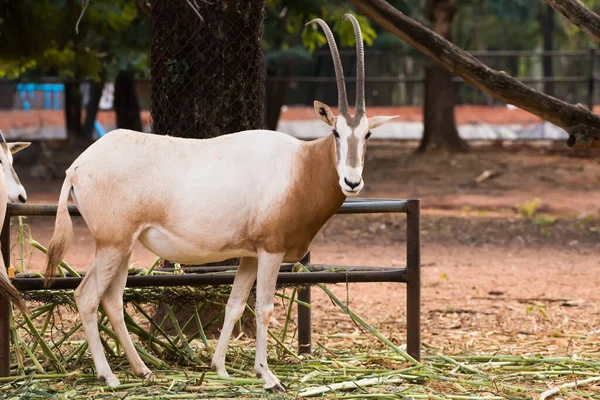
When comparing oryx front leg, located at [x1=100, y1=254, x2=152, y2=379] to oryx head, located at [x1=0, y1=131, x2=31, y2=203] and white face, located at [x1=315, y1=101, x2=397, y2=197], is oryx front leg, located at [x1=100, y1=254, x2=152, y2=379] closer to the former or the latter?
white face, located at [x1=315, y1=101, x2=397, y2=197]

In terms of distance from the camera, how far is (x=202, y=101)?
6.70 meters

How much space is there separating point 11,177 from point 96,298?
6.45ft

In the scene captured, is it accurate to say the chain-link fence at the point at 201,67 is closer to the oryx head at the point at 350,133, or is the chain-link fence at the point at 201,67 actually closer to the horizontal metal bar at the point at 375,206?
the horizontal metal bar at the point at 375,206

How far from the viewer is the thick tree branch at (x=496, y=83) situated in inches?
227

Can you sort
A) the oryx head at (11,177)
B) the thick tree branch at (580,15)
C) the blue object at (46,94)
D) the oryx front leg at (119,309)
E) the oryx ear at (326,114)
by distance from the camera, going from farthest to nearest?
1. the blue object at (46,94)
2. the oryx head at (11,177)
3. the thick tree branch at (580,15)
4. the oryx front leg at (119,309)
5. the oryx ear at (326,114)

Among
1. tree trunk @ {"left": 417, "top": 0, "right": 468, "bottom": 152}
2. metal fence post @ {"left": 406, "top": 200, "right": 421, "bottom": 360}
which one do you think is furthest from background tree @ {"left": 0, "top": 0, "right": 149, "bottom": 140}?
metal fence post @ {"left": 406, "top": 200, "right": 421, "bottom": 360}

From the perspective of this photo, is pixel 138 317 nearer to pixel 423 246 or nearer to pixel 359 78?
pixel 359 78

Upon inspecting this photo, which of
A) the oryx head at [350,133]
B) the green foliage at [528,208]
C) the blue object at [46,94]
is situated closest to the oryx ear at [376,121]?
the oryx head at [350,133]

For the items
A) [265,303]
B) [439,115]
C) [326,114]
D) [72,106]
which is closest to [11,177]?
[265,303]

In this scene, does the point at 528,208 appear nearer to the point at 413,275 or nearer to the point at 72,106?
the point at 413,275

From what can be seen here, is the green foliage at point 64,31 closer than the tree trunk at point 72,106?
Yes

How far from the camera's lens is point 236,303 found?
507cm

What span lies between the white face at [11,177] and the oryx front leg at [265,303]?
2131mm

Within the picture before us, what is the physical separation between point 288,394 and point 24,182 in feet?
46.1
